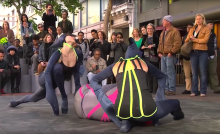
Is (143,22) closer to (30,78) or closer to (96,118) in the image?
(30,78)

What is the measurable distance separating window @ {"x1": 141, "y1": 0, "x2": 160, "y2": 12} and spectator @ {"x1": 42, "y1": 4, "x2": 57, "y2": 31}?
10070mm

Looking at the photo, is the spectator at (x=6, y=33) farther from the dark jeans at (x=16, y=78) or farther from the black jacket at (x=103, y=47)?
the black jacket at (x=103, y=47)

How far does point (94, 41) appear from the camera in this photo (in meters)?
11.5

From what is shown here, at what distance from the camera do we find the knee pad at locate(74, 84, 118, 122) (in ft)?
19.1

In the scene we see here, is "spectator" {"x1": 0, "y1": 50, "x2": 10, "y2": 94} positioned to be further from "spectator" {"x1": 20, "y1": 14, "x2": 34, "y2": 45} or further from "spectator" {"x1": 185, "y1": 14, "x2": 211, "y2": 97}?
"spectator" {"x1": 185, "y1": 14, "x2": 211, "y2": 97}

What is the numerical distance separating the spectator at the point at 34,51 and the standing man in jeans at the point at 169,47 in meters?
4.68

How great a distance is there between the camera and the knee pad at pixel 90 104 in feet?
19.1

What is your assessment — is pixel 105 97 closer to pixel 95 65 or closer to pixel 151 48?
pixel 151 48

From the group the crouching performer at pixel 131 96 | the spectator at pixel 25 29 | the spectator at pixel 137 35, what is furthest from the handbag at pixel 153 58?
the spectator at pixel 25 29

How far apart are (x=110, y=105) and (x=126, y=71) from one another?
55 cm

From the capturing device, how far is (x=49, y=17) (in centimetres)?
1275

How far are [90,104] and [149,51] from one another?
4.53 m

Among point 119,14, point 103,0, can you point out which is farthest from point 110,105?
point 103,0

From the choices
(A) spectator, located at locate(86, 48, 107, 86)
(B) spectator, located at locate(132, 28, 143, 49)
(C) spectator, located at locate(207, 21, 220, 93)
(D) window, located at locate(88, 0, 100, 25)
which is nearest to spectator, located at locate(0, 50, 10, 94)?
(A) spectator, located at locate(86, 48, 107, 86)
